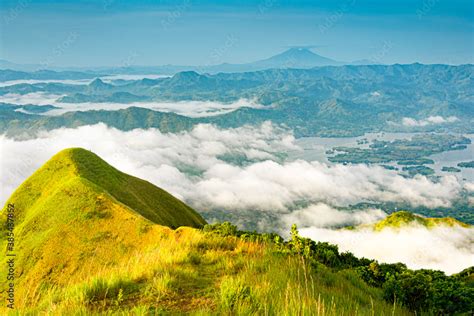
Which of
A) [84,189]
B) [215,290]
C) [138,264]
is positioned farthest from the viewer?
[84,189]

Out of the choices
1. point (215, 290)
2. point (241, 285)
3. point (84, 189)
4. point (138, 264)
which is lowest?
point (84, 189)

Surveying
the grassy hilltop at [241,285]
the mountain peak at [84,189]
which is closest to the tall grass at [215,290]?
the grassy hilltop at [241,285]

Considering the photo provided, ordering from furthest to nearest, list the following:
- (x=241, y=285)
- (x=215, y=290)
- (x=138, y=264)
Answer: (x=138, y=264) < (x=215, y=290) < (x=241, y=285)

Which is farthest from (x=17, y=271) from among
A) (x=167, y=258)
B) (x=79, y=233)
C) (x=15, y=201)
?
(x=167, y=258)

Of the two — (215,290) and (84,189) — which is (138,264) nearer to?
(215,290)

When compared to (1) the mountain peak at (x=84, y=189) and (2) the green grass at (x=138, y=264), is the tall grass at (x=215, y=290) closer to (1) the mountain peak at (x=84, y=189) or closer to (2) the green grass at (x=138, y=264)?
(2) the green grass at (x=138, y=264)

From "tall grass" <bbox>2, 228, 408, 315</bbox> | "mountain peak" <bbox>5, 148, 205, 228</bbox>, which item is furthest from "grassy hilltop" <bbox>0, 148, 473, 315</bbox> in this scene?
"mountain peak" <bbox>5, 148, 205, 228</bbox>

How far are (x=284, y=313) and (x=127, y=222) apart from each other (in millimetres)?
39498

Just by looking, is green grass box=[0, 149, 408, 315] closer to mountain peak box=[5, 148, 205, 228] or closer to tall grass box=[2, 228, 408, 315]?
tall grass box=[2, 228, 408, 315]

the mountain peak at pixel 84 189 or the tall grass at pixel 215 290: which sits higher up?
the tall grass at pixel 215 290

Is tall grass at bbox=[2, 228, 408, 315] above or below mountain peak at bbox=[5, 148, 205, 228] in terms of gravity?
above

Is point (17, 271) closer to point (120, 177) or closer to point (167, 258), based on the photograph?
point (120, 177)

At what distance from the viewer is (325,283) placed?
10.3m

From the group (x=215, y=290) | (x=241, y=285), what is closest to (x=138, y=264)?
(x=215, y=290)
